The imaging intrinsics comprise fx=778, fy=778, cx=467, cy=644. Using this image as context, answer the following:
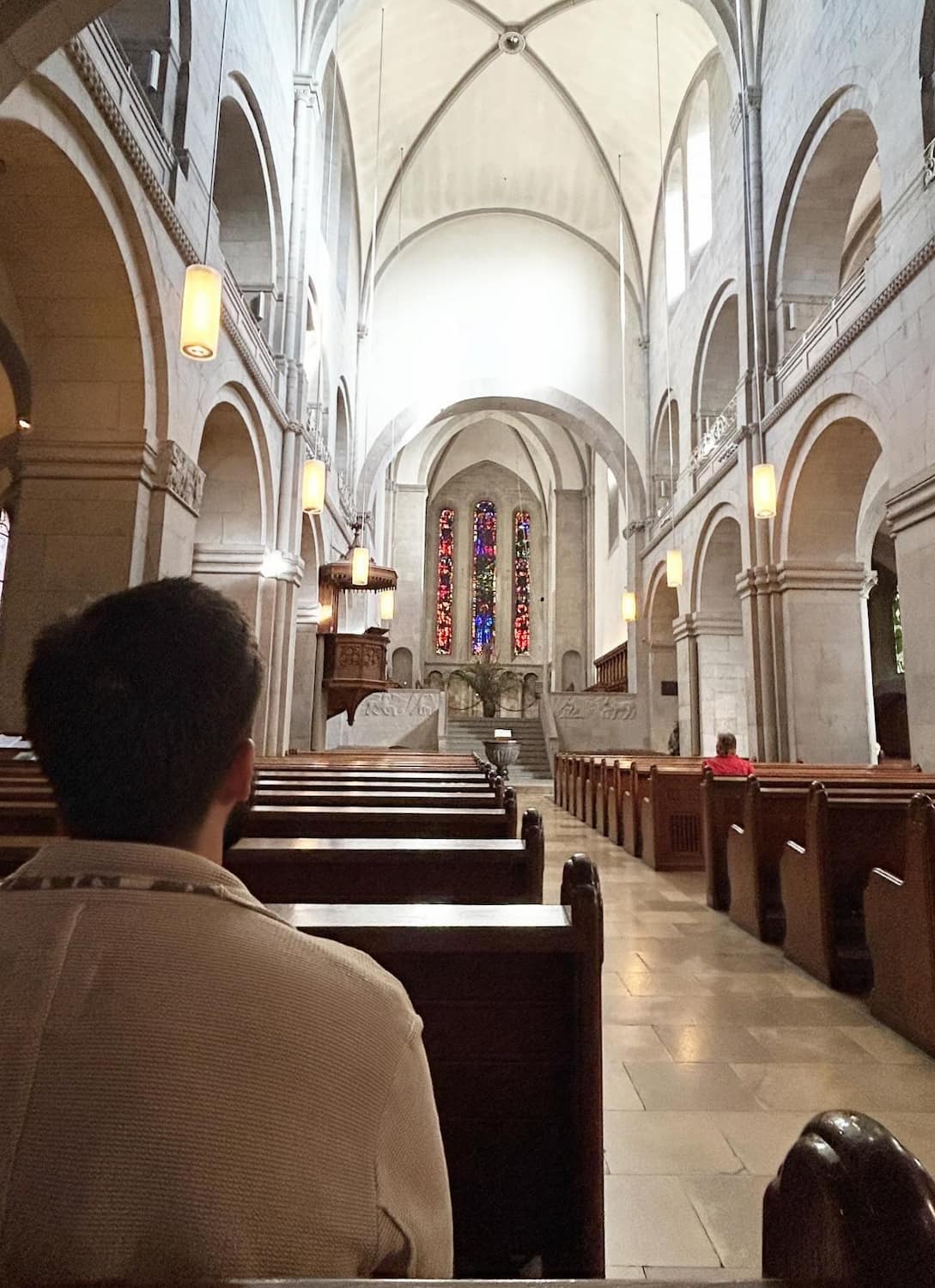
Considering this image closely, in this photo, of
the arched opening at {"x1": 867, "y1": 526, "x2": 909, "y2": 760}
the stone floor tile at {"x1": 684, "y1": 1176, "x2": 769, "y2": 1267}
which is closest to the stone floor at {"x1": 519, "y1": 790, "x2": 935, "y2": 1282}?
the stone floor tile at {"x1": 684, "y1": 1176, "x2": 769, "y2": 1267}

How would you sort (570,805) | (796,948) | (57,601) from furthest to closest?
(570,805) → (57,601) → (796,948)

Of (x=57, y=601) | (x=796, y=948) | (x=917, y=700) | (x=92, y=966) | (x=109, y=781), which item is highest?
(x=57, y=601)

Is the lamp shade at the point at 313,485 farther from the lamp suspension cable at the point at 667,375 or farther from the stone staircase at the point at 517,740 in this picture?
the stone staircase at the point at 517,740

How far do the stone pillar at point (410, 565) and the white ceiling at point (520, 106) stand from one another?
25.2 feet

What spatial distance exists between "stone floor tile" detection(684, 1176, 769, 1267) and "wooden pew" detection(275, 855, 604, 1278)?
0.61 meters

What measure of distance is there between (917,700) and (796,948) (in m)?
4.05

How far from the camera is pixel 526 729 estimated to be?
18125mm

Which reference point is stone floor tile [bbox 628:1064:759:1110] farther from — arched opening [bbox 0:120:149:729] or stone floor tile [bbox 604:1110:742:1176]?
arched opening [bbox 0:120:149:729]

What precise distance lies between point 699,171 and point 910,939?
1481 centimetres

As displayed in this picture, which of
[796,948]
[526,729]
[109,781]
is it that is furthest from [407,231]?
[109,781]

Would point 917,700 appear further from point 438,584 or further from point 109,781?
point 438,584

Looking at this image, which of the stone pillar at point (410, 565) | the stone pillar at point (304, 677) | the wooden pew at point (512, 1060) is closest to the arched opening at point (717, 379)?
the stone pillar at point (304, 677)

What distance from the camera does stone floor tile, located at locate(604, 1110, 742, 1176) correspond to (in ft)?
6.30

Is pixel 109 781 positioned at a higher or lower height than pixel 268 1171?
higher
